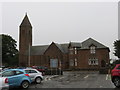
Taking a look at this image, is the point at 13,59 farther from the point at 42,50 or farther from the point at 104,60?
the point at 104,60

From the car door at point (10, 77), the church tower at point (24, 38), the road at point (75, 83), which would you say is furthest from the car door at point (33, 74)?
the church tower at point (24, 38)

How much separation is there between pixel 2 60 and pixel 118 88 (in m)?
60.1

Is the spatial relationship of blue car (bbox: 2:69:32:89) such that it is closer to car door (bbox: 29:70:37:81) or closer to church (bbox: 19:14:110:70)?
car door (bbox: 29:70:37:81)

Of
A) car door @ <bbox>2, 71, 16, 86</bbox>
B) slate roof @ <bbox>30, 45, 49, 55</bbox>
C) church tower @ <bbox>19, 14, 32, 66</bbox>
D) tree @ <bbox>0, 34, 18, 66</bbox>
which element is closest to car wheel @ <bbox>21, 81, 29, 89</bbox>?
car door @ <bbox>2, 71, 16, 86</bbox>

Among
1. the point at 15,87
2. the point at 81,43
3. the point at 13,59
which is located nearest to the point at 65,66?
the point at 81,43

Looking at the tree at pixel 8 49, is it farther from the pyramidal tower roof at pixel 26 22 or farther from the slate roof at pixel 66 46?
the pyramidal tower roof at pixel 26 22

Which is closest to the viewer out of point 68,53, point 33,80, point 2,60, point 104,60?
point 33,80

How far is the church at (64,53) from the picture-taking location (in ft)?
188

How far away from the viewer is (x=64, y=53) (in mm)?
66938

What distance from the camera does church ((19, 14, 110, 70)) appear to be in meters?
57.3

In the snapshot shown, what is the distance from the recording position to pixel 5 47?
69.2 metres

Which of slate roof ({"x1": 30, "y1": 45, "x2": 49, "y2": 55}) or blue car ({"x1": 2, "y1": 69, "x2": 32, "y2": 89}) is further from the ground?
slate roof ({"x1": 30, "y1": 45, "x2": 49, "y2": 55})

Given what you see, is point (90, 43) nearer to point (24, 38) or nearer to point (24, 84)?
point (24, 38)

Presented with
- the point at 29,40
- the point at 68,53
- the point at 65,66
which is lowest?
the point at 65,66
